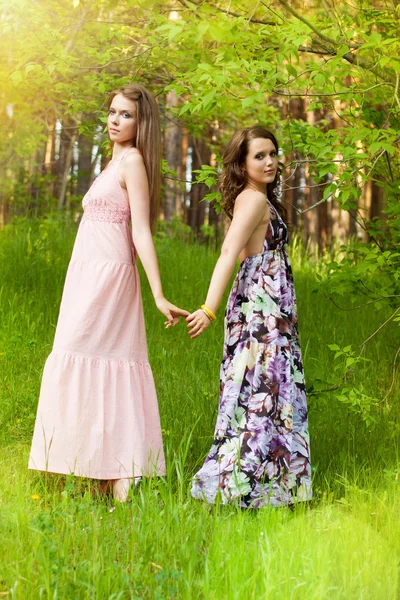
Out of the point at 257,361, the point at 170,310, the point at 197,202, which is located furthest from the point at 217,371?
the point at 197,202

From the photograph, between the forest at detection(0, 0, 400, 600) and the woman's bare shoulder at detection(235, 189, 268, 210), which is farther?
the woman's bare shoulder at detection(235, 189, 268, 210)

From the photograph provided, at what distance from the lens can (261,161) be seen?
3406 mm

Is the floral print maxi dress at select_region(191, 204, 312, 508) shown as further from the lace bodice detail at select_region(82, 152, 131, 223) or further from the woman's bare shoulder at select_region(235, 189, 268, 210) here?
the lace bodice detail at select_region(82, 152, 131, 223)

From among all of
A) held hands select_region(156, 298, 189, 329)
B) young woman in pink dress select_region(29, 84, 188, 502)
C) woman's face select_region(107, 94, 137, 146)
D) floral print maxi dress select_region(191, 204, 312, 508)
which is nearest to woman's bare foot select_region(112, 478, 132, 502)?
young woman in pink dress select_region(29, 84, 188, 502)

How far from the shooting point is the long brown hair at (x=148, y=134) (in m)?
3.48

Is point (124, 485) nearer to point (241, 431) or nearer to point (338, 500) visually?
point (241, 431)

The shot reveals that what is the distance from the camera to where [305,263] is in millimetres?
8797

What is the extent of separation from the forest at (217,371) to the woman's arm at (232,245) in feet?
1.23

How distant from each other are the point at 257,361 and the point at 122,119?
1.26 metres

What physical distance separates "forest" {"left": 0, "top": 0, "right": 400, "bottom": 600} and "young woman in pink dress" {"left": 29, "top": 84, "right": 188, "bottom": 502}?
0.58ft

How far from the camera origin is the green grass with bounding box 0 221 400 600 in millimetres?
2443

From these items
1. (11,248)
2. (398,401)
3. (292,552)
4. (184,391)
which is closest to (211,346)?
(184,391)

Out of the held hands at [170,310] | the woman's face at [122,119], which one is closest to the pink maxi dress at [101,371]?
the woman's face at [122,119]

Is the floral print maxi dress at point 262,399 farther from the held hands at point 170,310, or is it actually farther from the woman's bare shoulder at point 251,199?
the held hands at point 170,310
